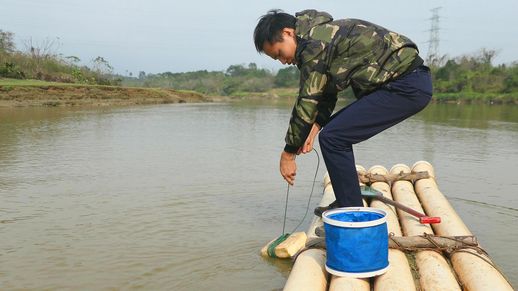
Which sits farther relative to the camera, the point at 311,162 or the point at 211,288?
the point at 311,162

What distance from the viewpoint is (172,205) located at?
686cm

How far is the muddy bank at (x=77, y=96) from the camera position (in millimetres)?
30172

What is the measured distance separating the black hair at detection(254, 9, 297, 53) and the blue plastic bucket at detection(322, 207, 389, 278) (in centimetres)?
140

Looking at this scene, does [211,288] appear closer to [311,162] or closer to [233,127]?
[311,162]

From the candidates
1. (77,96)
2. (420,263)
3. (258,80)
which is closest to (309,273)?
(420,263)

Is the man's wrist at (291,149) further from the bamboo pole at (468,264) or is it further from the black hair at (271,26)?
the bamboo pole at (468,264)

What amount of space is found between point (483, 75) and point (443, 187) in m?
61.8

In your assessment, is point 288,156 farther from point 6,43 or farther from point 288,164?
point 6,43

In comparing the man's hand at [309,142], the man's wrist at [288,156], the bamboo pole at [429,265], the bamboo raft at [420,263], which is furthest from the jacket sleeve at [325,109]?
the bamboo pole at [429,265]

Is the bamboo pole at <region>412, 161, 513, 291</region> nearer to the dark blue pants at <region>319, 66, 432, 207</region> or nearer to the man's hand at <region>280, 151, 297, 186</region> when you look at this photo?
the dark blue pants at <region>319, 66, 432, 207</region>

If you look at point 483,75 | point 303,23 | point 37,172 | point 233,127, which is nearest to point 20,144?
point 37,172

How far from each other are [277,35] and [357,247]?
63.8 inches

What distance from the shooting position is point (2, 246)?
514 centimetres

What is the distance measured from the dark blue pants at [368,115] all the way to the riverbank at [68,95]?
2855 centimetres
